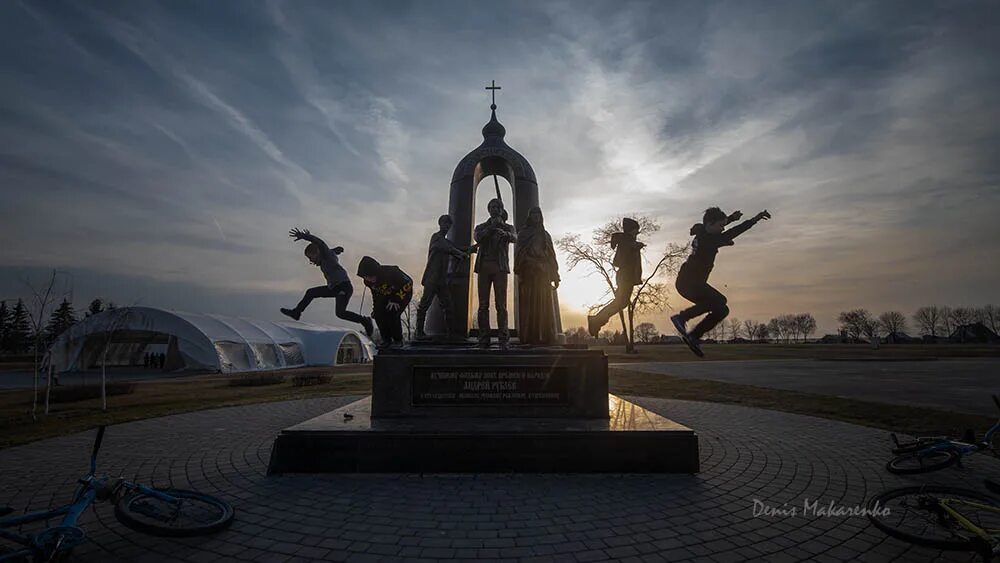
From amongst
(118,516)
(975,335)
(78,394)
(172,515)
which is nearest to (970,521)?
(172,515)

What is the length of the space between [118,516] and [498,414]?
15.9 ft

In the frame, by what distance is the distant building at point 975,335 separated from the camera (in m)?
84.2

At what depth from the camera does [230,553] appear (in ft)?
13.3

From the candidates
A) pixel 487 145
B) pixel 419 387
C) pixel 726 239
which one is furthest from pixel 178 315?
pixel 726 239

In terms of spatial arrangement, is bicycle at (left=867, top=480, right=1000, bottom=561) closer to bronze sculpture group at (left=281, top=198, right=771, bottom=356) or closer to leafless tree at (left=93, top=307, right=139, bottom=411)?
bronze sculpture group at (left=281, top=198, right=771, bottom=356)

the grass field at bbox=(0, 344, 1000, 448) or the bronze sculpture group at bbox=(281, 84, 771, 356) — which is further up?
the bronze sculpture group at bbox=(281, 84, 771, 356)

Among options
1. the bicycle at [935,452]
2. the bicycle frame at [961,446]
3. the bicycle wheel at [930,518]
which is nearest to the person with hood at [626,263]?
the bicycle wheel at [930,518]

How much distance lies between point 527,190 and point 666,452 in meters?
8.17

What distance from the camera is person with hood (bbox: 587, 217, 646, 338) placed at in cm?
708

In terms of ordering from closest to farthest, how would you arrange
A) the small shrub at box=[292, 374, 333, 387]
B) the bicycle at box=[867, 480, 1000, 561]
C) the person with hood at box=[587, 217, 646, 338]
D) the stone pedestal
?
the bicycle at box=[867, 480, 1000, 561] → the stone pedestal → the person with hood at box=[587, 217, 646, 338] → the small shrub at box=[292, 374, 333, 387]

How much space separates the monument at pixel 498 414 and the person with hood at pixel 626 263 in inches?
37.5

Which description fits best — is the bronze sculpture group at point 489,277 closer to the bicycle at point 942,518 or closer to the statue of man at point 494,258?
the statue of man at point 494,258

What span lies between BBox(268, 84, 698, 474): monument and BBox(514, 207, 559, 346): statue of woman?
0.8 inches

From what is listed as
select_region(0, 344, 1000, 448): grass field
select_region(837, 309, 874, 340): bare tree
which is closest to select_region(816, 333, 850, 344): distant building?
select_region(837, 309, 874, 340): bare tree
